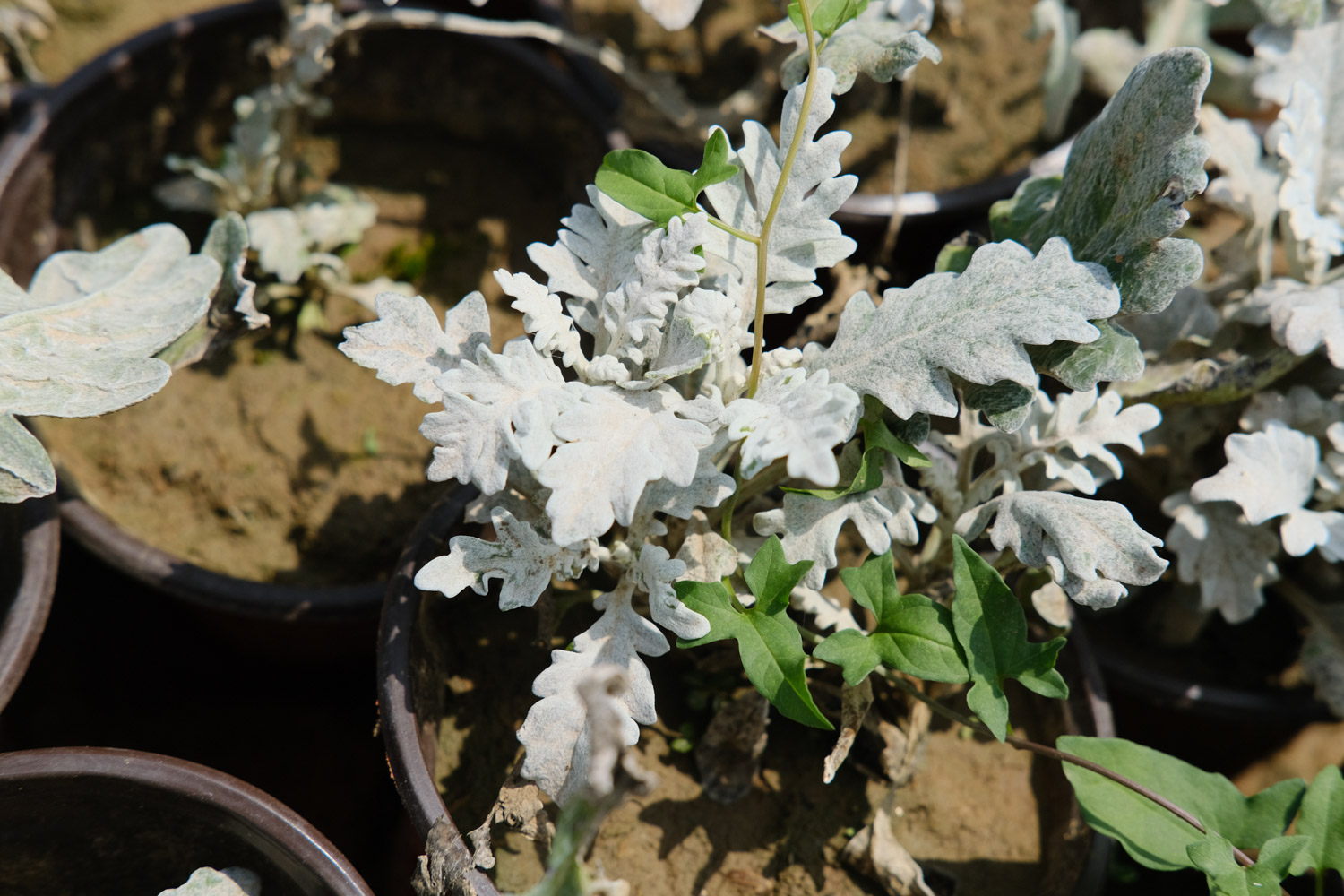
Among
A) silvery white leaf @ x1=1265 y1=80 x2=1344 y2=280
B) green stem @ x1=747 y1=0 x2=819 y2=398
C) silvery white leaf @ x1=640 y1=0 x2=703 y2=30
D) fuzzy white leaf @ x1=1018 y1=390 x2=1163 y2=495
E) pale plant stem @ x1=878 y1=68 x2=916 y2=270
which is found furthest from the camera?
pale plant stem @ x1=878 y1=68 x2=916 y2=270

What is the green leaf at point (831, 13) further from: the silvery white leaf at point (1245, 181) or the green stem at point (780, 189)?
the silvery white leaf at point (1245, 181)

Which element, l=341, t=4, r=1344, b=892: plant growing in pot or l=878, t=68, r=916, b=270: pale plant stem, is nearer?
l=341, t=4, r=1344, b=892: plant growing in pot

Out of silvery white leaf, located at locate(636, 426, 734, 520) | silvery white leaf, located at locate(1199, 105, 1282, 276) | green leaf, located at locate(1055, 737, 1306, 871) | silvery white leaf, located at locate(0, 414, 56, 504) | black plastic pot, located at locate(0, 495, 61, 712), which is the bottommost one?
black plastic pot, located at locate(0, 495, 61, 712)

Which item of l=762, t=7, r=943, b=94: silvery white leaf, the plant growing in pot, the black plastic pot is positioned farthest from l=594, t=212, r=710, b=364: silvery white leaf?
the black plastic pot

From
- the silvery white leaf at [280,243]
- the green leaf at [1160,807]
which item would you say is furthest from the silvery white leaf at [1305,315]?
the silvery white leaf at [280,243]

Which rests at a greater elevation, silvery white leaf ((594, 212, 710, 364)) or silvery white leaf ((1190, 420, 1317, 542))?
silvery white leaf ((594, 212, 710, 364))

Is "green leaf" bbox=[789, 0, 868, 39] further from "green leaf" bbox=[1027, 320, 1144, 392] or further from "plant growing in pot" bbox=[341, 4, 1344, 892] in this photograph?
"green leaf" bbox=[1027, 320, 1144, 392]

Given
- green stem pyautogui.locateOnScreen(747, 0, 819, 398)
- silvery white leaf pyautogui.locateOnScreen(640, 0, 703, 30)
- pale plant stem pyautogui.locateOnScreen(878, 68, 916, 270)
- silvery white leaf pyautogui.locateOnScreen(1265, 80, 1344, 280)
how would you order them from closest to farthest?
green stem pyautogui.locateOnScreen(747, 0, 819, 398) < silvery white leaf pyautogui.locateOnScreen(1265, 80, 1344, 280) < silvery white leaf pyautogui.locateOnScreen(640, 0, 703, 30) < pale plant stem pyautogui.locateOnScreen(878, 68, 916, 270)

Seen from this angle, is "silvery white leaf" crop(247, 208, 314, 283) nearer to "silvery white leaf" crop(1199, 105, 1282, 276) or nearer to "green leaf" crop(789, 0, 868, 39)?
"green leaf" crop(789, 0, 868, 39)
